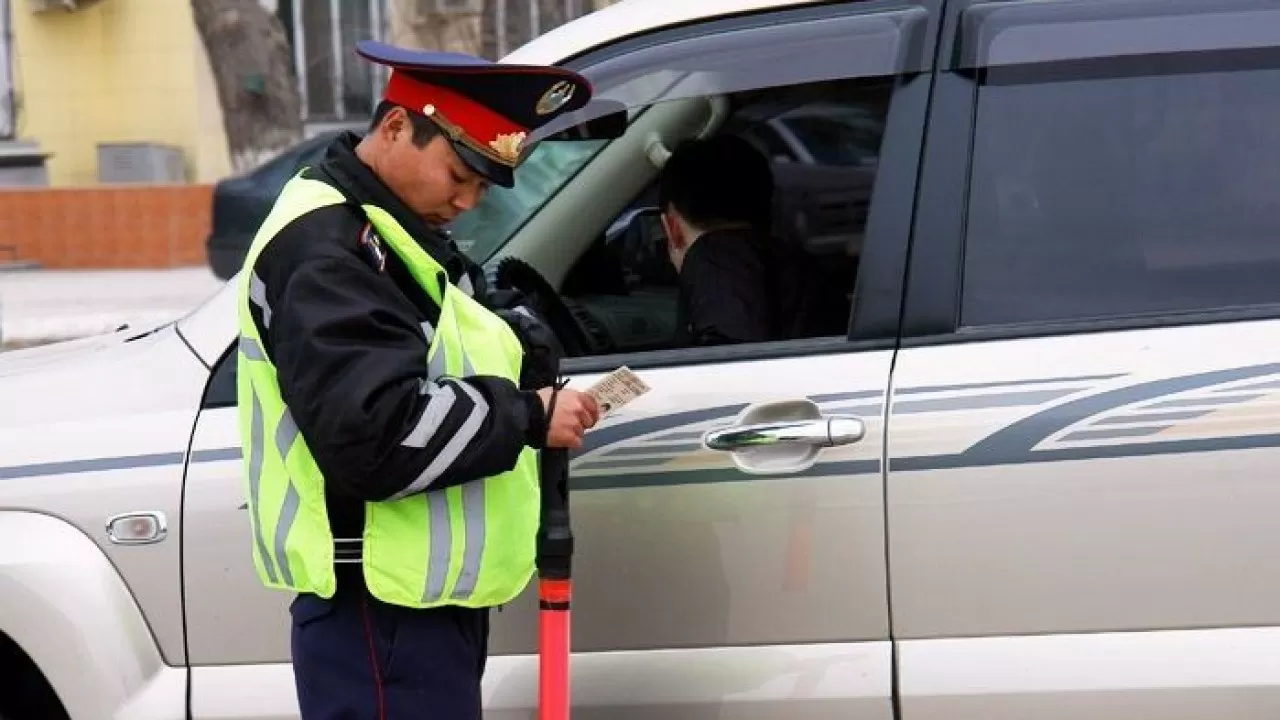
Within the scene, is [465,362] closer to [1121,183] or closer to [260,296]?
[260,296]

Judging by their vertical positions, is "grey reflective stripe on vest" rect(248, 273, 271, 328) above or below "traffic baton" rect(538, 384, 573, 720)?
above

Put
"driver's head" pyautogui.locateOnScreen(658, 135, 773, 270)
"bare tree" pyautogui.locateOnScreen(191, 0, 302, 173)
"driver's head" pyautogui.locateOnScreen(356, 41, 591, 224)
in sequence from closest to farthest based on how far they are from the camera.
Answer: "driver's head" pyautogui.locateOnScreen(356, 41, 591, 224) < "driver's head" pyautogui.locateOnScreen(658, 135, 773, 270) < "bare tree" pyautogui.locateOnScreen(191, 0, 302, 173)

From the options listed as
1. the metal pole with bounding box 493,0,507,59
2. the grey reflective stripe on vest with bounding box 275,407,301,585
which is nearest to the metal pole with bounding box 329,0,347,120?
the metal pole with bounding box 493,0,507,59

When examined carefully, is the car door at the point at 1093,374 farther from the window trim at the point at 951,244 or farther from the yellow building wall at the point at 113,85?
the yellow building wall at the point at 113,85

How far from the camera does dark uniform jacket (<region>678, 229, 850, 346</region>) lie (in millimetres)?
2914

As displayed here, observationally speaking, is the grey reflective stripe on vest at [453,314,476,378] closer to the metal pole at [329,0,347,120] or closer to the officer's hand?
the officer's hand

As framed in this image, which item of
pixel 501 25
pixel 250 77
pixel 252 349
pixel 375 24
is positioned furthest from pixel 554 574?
pixel 375 24

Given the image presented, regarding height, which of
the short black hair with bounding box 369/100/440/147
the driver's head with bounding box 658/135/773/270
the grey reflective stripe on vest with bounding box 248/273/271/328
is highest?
the short black hair with bounding box 369/100/440/147

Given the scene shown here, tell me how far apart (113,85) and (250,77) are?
6.73 feet

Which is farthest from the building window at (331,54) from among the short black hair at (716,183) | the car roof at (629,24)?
the car roof at (629,24)

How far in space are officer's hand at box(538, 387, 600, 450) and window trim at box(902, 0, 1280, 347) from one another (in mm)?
610

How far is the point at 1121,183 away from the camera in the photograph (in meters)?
2.66

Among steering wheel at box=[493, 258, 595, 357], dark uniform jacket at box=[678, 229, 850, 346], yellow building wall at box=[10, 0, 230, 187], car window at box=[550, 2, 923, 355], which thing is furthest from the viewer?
yellow building wall at box=[10, 0, 230, 187]

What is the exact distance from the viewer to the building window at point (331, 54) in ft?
60.6
